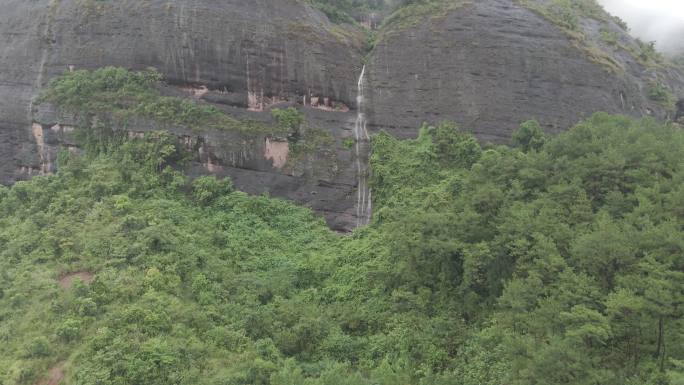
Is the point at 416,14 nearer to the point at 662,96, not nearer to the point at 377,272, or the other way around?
the point at 662,96

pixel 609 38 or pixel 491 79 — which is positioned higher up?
pixel 609 38

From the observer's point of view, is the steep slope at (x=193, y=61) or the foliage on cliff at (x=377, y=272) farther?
the steep slope at (x=193, y=61)

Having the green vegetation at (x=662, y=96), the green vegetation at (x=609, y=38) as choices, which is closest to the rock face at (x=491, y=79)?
the green vegetation at (x=662, y=96)

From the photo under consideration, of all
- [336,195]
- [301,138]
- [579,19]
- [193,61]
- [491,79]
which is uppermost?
[579,19]

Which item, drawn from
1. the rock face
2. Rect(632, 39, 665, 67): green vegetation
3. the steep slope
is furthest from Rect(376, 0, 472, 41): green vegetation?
Rect(632, 39, 665, 67): green vegetation

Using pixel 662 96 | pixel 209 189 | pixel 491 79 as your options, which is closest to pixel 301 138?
pixel 209 189

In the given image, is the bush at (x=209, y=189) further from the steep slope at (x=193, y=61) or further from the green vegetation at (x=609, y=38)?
the green vegetation at (x=609, y=38)
